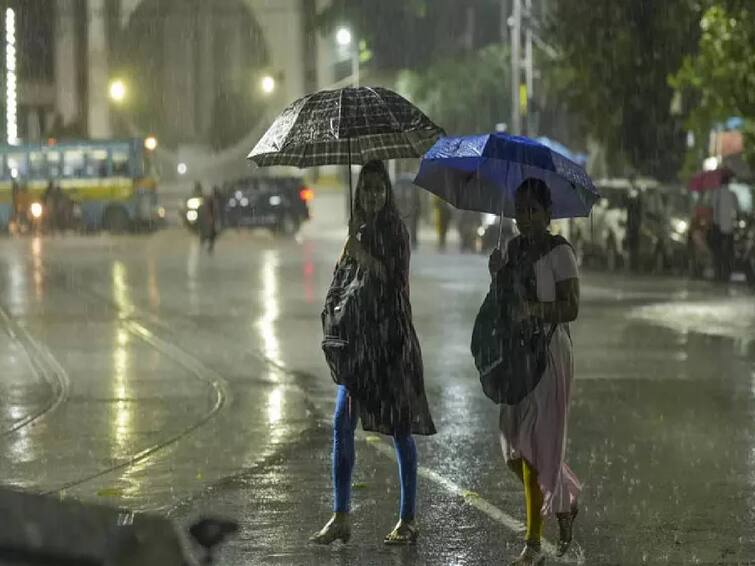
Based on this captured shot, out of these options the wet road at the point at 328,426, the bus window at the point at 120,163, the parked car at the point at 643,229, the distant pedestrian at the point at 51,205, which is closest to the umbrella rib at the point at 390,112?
the wet road at the point at 328,426

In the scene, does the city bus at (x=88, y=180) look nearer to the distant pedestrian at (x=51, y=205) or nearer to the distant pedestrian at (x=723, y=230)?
the distant pedestrian at (x=51, y=205)

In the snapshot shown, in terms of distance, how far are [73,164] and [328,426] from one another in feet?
148

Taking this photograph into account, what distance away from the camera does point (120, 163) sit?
5566cm

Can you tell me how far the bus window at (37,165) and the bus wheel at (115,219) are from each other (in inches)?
99.4

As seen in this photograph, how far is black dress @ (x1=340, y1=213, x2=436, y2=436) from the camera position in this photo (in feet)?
25.5

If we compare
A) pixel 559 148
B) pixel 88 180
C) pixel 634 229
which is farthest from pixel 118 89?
pixel 634 229

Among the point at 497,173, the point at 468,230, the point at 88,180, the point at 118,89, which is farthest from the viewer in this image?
the point at 118,89

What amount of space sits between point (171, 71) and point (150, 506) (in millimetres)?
74012

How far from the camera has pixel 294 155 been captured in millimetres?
8703

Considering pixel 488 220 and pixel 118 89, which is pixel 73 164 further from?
pixel 488 220

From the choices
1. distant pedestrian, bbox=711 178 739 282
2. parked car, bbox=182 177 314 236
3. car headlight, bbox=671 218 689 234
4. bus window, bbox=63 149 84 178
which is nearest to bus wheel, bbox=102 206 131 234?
bus window, bbox=63 149 84 178

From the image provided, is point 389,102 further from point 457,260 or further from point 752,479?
point 457,260

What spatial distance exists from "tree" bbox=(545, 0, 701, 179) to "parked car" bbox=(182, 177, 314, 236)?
1344cm

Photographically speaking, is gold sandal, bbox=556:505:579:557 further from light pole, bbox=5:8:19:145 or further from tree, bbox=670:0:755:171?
light pole, bbox=5:8:19:145
